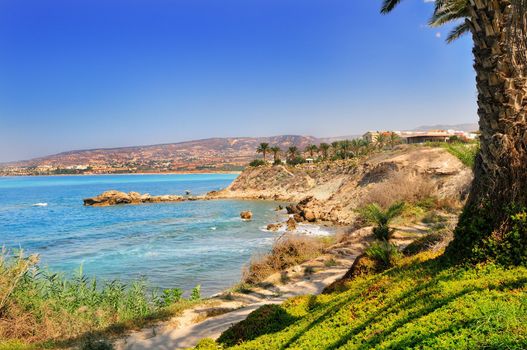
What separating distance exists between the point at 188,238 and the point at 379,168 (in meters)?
22.1

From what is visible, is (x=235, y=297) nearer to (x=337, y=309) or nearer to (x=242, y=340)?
(x=242, y=340)

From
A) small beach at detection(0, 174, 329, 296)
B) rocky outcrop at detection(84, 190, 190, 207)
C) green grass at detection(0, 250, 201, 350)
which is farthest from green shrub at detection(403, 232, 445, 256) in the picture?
rocky outcrop at detection(84, 190, 190, 207)

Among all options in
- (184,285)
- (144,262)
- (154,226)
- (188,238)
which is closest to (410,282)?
(184,285)

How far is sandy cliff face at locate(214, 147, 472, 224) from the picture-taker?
88.6 feet

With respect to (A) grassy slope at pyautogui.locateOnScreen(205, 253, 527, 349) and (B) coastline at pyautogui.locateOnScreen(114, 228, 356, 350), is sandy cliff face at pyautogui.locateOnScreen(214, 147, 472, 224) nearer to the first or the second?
(B) coastline at pyautogui.locateOnScreen(114, 228, 356, 350)

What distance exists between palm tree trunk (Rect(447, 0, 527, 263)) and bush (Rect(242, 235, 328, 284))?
9500mm

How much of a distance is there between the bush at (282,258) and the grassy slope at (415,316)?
7.56 m

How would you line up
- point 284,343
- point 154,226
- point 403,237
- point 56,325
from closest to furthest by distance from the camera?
point 284,343 → point 56,325 → point 403,237 → point 154,226

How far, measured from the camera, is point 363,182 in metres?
43.9

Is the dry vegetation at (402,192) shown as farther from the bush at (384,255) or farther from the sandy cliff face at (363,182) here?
the bush at (384,255)

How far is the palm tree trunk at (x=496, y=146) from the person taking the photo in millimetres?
5496

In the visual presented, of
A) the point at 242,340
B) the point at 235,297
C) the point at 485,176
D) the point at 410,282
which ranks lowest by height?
the point at 235,297

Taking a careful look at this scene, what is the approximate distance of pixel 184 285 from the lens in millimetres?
17578

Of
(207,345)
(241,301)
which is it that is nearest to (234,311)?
(241,301)
